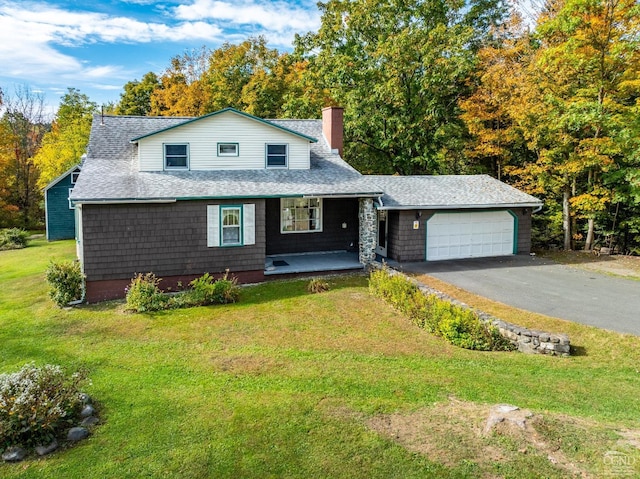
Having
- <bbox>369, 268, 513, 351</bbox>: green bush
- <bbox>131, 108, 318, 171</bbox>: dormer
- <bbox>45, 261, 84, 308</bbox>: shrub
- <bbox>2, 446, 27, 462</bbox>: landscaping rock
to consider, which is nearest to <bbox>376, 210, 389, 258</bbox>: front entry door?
<bbox>131, 108, 318, 171</bbox>: dormer

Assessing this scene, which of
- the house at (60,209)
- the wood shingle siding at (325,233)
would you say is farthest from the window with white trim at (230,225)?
the house at (60,209)

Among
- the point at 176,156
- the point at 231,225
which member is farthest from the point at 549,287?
the point at 176,156

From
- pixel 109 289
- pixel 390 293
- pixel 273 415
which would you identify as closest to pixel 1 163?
pixel 109 289

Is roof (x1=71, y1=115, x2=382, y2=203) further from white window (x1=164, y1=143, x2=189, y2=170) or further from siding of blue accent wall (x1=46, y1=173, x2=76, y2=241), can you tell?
siding of blue accent wall (x1=46, y1=173, x2=76, y2=241)

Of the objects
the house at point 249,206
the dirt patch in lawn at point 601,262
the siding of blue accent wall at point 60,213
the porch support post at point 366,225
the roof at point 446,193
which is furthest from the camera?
the siding of blue accent wall at point 60,213

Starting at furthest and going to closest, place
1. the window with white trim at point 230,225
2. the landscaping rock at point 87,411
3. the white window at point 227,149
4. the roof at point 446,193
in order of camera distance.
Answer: the roof at point 446,193
the white window at point 227,149
the window with white trim at point 230,225
the landscaping rock at point 87,411

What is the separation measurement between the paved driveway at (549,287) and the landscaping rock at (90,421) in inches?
400

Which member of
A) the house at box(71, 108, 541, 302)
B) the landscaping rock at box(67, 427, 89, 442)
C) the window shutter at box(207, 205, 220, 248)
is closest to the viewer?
the landscaping rock at box(67, 427, 89, 442)

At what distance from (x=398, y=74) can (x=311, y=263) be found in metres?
13.2

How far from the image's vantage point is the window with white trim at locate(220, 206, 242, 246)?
14.6 meters

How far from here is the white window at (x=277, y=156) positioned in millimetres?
16812

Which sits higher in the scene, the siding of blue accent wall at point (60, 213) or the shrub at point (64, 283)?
the siding of blue accent wall at point (60, 213)

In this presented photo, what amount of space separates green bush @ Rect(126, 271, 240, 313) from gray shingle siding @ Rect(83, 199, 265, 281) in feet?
1.90

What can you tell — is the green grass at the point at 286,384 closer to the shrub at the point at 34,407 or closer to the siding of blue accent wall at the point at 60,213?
the shrub at the point at 34,407
